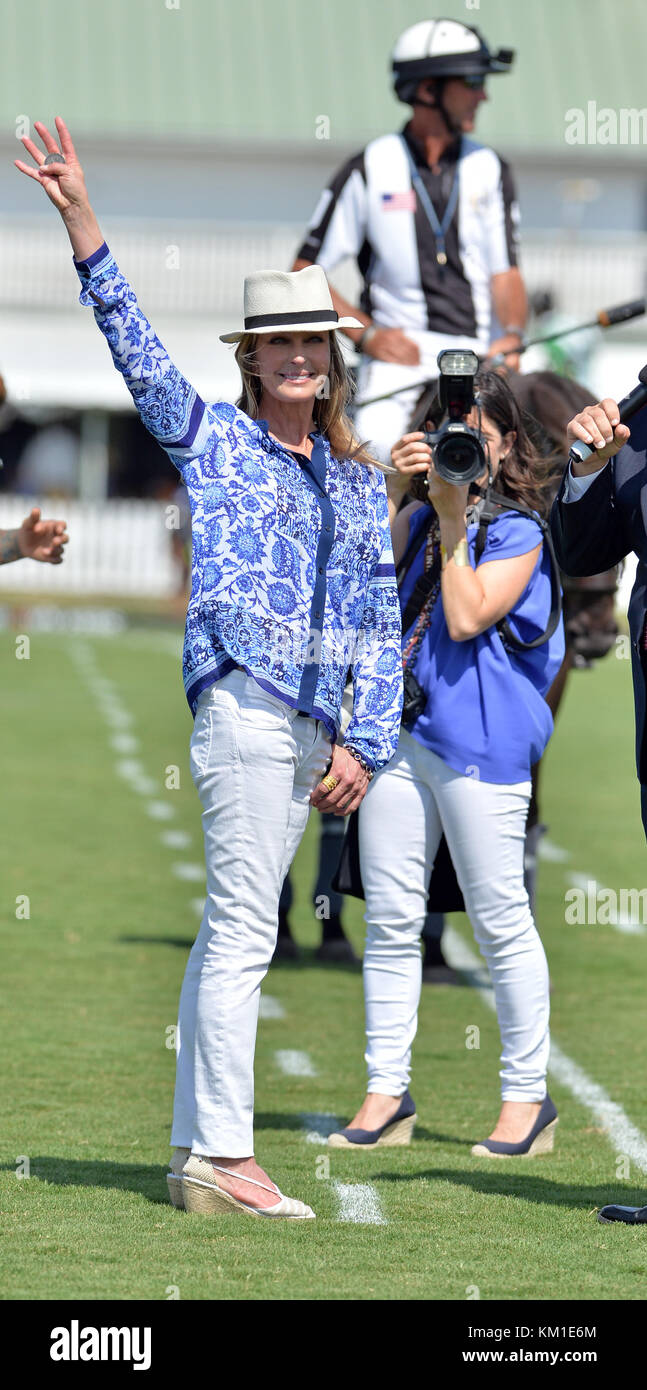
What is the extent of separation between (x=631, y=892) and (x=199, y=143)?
33.3 metres

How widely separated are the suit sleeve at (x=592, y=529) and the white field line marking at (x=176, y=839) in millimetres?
7295

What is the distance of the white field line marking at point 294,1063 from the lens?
7.38m

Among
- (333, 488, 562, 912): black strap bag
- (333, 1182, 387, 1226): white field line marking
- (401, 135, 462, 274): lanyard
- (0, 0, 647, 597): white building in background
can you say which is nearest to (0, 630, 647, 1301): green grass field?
(333, 1182, 387, 1226): white field line marking

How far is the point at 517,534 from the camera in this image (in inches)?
249

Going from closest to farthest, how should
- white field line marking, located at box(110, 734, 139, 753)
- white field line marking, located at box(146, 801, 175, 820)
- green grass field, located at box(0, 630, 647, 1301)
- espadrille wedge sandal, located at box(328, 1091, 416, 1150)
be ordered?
green grass field, located at box(0, 630, 647, 1301) → espadrille wedge sandal, located at box(328, 1091, 416, 1150) → white field line marking, located at box(146, 801, 175, 820) → white field line marking, located at box(110, 734, 139, 753)

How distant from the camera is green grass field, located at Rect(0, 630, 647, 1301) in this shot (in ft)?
15.8

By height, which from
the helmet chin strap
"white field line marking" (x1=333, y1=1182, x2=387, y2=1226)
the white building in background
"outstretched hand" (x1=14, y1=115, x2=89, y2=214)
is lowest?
"white field line marking" (x1=333, y1=1182, x2=387, y2=1226)

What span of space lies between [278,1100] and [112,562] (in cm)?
2930

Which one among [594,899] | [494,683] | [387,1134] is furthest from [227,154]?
[387,1134]

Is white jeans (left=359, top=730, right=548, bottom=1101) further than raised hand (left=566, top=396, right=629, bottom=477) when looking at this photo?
Yes

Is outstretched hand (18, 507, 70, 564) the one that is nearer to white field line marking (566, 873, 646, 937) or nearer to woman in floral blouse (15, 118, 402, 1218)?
woman in floral blouse (15, 118, 402, 1218)

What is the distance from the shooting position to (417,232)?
8789 mm
